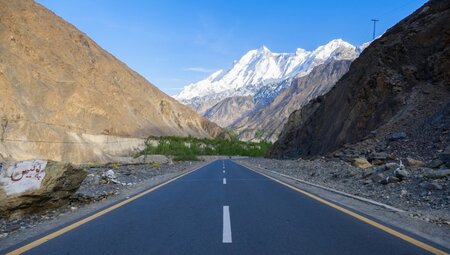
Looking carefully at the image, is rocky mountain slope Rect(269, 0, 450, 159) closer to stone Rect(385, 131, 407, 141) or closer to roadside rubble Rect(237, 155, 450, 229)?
stone Rect(385, 131, 407, 141)

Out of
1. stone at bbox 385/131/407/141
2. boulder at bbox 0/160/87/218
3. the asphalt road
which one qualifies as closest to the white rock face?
boulder at bbox 0/160/87/218

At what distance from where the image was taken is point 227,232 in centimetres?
697

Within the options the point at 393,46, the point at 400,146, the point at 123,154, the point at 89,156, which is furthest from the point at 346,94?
the point at 123,154

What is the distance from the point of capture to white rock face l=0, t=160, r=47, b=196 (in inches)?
339

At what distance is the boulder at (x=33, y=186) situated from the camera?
859cm

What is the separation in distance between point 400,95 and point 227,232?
26649mm

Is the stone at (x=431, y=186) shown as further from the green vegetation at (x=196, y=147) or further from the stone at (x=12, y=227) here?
the green vegetation at (x=196, y=147)

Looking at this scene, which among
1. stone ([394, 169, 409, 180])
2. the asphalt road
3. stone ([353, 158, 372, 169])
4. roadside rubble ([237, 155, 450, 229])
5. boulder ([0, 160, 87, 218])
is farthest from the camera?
stone ([353, 158, 372, 169])

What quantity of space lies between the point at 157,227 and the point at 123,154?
7189 cm

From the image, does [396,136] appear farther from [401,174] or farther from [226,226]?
[226,226]

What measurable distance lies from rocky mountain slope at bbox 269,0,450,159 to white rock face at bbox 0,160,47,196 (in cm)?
1814

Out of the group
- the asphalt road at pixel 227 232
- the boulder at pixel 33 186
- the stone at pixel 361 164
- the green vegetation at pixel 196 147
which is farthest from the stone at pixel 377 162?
the green vegetation at pixel 196 147

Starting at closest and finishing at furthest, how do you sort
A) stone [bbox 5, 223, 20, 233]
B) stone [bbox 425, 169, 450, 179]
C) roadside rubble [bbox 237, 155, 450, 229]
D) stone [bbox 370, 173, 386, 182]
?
1. stone [bbox 5, 223, 20, 233]
2. roadside rubble [bbox 237, 155, 450, 229]
3. stone [bbox 425, 169, 450, 179]
4. stone [bbox 370, 173, 386, 182]

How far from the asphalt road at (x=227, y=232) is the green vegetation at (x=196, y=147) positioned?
5515 cm
